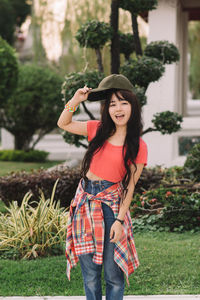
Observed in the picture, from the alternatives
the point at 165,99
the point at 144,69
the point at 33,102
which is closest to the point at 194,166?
the point at 144,69

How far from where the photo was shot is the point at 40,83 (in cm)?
1368

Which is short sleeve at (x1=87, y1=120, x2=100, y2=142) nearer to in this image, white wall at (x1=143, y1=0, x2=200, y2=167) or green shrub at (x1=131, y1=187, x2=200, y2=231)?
green shrub at (x1=131, y1=187, x2=200, y2=231)

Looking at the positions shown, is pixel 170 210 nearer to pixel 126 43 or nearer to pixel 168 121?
pixel 168 121

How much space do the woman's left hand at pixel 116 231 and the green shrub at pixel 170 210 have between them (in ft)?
10.2

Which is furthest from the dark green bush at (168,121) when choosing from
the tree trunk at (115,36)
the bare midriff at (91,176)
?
the bare midriff at (91,176)

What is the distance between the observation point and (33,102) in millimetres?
13781

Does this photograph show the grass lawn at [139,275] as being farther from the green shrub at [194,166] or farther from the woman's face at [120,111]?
the green shrub at [194,166]

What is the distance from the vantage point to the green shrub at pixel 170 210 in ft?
19.3

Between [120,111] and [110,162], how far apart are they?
32cm

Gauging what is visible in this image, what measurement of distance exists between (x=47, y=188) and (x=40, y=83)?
22.5 feet

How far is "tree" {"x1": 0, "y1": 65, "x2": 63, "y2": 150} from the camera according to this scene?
1369 centimetres

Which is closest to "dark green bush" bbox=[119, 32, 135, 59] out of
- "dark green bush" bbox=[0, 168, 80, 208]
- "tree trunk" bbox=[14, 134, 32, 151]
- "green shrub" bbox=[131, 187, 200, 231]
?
"dark green bush" bbox=[0, 168, 80, 208]

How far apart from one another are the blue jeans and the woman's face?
15.0 inches

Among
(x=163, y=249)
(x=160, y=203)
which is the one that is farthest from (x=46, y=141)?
(x=163, y=249)
